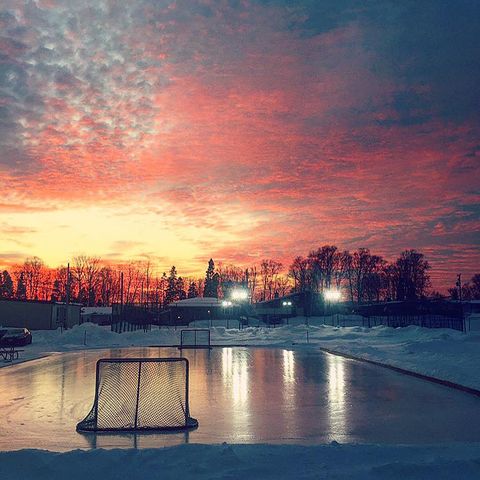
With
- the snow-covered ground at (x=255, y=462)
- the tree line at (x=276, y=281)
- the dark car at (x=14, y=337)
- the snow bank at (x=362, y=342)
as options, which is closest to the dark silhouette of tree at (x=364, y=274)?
the tree line at (x=276, y=281)

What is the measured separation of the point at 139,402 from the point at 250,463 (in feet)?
20.4

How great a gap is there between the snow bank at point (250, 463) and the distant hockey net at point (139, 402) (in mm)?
2557

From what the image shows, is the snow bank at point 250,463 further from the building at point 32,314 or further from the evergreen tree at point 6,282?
the evergreen tree at point 6,282

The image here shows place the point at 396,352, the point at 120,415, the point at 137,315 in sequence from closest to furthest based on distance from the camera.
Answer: the point at 120,415 < the point at 396,352 < the point at 137,315

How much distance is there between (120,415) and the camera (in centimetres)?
1125

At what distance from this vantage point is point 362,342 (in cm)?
3759

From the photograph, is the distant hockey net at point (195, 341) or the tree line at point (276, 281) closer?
the distant hockey net at point (195, 341)

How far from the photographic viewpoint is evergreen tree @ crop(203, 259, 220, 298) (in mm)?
153700

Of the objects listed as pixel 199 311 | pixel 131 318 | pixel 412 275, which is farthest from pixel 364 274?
pixel 131 318

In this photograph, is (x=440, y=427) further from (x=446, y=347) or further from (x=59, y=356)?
(x=59, y=356)

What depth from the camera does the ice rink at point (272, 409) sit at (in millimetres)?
9211

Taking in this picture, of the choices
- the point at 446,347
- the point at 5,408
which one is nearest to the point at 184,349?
the point at 446,347

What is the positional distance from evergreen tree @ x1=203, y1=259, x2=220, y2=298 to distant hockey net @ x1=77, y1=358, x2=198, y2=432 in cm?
13438

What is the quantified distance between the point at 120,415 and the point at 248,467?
5.05 m
